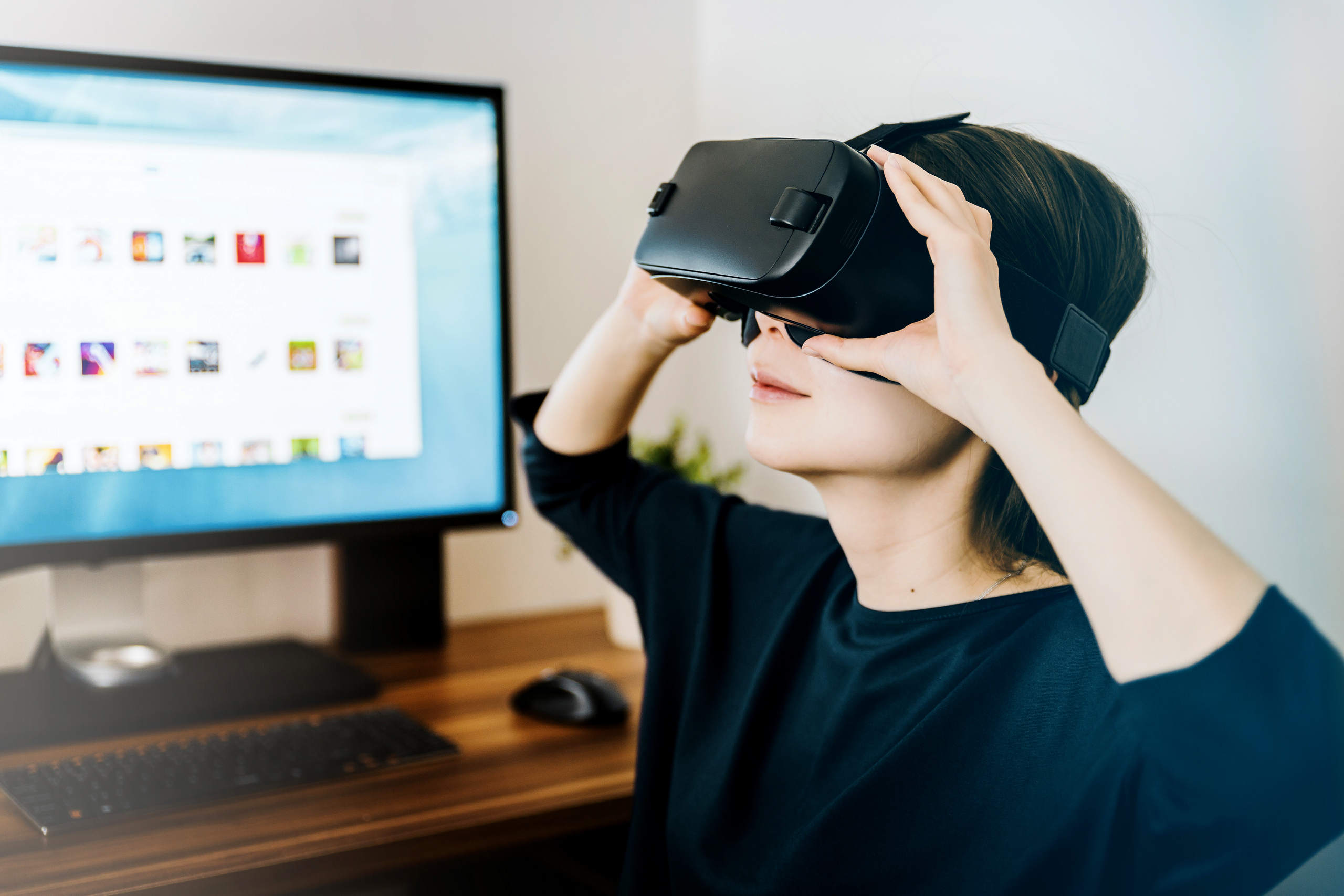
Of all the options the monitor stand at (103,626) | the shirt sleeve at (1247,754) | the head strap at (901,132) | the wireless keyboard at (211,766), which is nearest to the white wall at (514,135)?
the monitor stand at (103,626)

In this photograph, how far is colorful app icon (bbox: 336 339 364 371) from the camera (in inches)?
35.2

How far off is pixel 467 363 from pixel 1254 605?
738 mm

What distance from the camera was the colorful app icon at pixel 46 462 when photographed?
0.79 meters

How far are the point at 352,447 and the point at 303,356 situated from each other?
0.30 ft

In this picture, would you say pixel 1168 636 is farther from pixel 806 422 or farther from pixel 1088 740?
pixel 806 422

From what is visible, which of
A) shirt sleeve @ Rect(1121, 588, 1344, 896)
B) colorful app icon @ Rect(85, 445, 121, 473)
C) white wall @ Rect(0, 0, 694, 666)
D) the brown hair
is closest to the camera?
shirt sleeve @ Rect(1121, 588, 1344, 896)

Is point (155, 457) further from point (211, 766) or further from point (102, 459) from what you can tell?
point (211, 766)

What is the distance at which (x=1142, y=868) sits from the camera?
0.39m

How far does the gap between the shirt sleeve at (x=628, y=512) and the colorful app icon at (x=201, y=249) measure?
29 centimetres

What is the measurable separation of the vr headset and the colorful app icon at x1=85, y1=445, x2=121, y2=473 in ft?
1.94

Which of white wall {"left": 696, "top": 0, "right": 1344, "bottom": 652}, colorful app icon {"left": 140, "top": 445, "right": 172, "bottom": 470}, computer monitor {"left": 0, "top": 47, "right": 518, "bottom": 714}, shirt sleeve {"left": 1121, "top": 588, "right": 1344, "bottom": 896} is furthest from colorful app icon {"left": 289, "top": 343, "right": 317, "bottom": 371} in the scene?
shirt sleeve {"left": 1121, "top": 588, "right": 1344, "bottom": 896}

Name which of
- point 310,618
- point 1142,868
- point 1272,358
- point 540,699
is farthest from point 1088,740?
point 310,618

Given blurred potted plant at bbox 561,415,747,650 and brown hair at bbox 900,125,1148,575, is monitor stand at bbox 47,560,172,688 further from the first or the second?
brown hair at bbox 900,125,1148,575

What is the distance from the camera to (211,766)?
679mm
